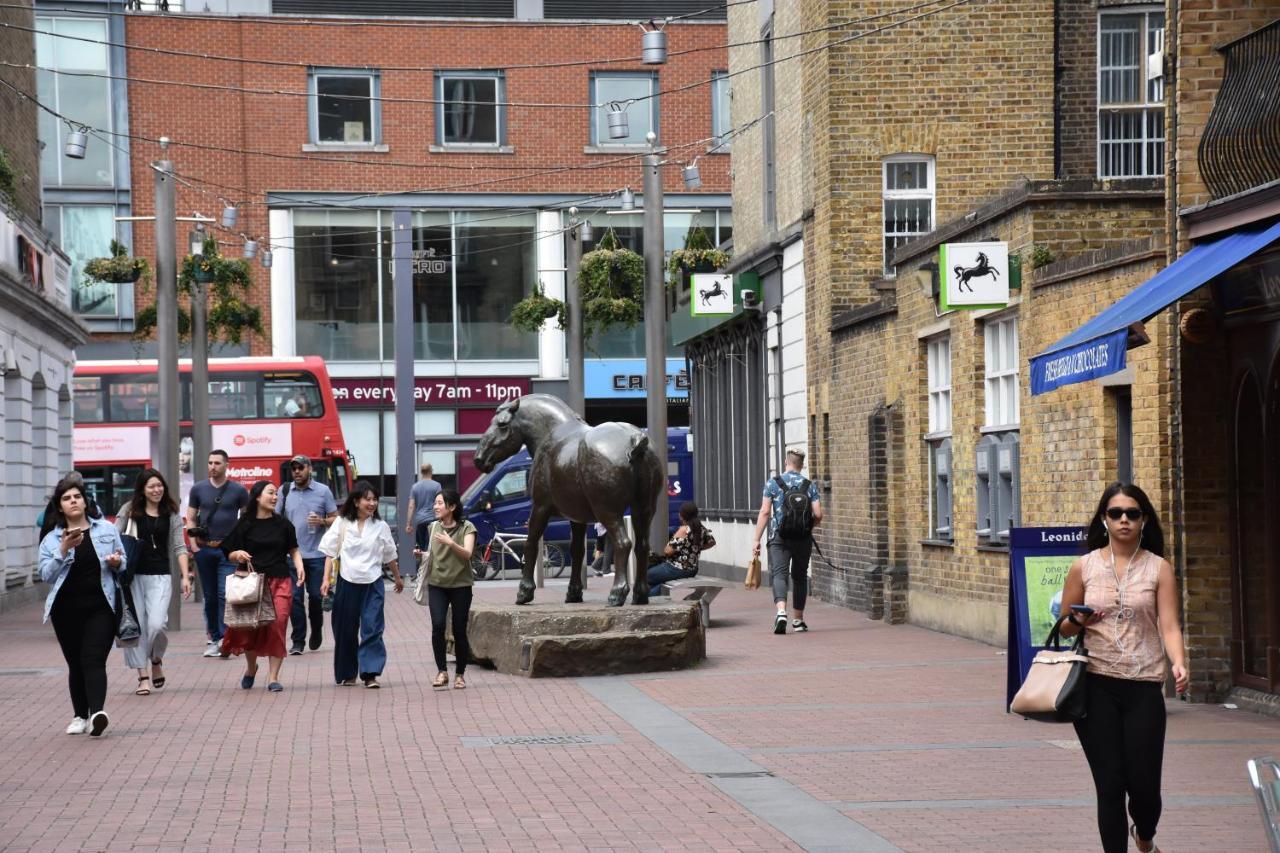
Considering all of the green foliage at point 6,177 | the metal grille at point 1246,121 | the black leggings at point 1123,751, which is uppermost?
the green foliage at point 6,177

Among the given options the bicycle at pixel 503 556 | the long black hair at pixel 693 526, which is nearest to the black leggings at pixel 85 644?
the long black hair at pixel 693 526

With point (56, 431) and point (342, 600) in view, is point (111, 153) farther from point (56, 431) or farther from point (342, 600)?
point (342, 600)

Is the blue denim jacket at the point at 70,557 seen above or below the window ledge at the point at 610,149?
below

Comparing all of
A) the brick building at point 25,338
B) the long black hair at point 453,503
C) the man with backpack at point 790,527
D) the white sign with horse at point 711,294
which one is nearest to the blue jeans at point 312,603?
the long black hair at point 453,503

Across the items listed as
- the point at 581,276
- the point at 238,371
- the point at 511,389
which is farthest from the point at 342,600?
the point at 511,389

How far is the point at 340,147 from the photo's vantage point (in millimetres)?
51656

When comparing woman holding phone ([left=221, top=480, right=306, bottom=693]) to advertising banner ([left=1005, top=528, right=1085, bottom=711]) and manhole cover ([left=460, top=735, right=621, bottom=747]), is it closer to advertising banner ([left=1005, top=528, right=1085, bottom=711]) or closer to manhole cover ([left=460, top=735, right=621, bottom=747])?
manhole cover ([left=460, top=735, right=621, bottom=747])

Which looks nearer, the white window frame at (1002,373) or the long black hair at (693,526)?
the white window frame at (1002,373)

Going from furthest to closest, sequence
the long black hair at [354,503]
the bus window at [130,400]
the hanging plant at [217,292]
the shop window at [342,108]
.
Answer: the shop window at [342,108] → the bus window at [130,400] → the hanging plant at [217,292] → the long black hair at [354,503]

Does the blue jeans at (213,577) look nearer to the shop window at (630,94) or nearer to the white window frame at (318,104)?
the white window frame at (318,104)

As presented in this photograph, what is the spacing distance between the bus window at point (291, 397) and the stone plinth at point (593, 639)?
23.3 m

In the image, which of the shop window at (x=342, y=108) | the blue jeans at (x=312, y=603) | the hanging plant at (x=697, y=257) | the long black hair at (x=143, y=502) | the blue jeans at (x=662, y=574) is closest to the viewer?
the long black hair at (x=143, y=502)

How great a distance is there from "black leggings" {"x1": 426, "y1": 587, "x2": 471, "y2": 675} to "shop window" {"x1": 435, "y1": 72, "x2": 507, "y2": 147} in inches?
1469

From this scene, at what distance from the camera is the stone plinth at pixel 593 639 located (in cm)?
1706
